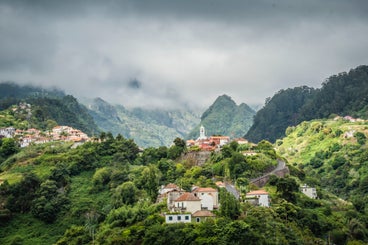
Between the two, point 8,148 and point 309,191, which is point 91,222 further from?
point 8,148

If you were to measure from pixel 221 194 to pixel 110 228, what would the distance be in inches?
523

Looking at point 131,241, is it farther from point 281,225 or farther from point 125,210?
point 281,225

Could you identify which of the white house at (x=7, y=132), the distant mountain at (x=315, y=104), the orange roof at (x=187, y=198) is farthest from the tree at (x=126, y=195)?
the distant mountain at (x=315, y=104)

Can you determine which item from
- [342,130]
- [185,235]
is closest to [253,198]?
[185,235]

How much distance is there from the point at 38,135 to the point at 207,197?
66.3 meters

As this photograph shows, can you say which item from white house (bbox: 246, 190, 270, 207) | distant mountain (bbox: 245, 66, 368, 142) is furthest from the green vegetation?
white house (bbox: 246, 190, 270, 207)

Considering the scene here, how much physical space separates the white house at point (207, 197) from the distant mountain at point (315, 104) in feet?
303

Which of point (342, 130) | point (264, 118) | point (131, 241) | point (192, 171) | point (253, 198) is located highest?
point (264, 118)

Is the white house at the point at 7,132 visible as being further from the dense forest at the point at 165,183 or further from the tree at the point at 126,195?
the tree at the point at 126,195

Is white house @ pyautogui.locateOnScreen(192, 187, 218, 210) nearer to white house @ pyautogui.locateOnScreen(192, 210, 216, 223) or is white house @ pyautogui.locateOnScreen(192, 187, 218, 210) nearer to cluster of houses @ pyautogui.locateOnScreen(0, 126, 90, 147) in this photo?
white house @ pyautogui.locateOnScreen(192, 210, 216, 223)

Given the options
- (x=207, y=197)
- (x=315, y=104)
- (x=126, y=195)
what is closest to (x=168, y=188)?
(x=126, y=195)

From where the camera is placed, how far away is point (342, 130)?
119438 millimetres

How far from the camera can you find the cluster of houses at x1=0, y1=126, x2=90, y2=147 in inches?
4161

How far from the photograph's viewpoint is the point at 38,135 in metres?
112
